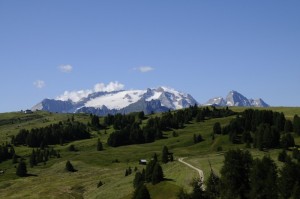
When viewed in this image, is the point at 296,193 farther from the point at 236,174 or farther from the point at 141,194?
the point at 141,194

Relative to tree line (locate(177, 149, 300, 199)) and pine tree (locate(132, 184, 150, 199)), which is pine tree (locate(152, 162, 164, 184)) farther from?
tree line (locate(177, 149, 300, 199))

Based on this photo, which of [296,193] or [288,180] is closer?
[296,193]

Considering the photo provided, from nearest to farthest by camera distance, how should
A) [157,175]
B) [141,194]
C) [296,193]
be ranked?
[296,193] → [141,194] → [157,175]

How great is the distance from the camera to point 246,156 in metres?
107

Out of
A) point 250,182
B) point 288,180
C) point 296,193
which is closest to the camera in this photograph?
point 296,193

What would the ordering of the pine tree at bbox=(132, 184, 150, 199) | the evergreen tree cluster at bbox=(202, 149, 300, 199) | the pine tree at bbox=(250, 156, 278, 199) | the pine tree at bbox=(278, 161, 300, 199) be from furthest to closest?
the pine tree at bbox=(132, 184, 150, 199)
the evergreen tree cluster at bbox=(202, 149, 300, 199)
the pine tree at bbox=(250, 156, 278, 199)
the pine tree at bbox=(278, 161, 300, 199)

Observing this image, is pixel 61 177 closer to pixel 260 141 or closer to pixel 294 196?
pixel 260 141

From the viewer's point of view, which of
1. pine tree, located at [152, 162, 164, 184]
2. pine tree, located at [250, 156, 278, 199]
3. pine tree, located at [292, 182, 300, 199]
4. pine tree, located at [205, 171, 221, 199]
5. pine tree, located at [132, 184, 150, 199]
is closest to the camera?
pine tree, located at [292, 182, 300, 199]

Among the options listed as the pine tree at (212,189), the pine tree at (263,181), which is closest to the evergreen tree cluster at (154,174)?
the pine tree at (212,189)

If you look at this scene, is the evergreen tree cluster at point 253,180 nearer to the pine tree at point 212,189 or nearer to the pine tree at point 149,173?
the pine tree at point 212,189

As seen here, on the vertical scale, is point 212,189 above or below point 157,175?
below

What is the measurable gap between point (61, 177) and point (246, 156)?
344 ft

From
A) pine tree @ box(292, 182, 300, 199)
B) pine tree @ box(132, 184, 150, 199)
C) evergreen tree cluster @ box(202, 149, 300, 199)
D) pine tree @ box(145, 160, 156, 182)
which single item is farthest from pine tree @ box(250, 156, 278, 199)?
pine tree @ box(145, 160, 156, 182)

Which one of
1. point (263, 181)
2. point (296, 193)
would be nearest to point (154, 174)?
point (263, 181)
